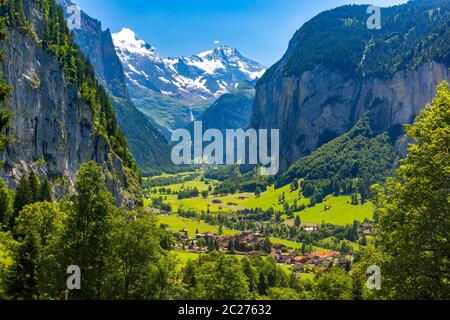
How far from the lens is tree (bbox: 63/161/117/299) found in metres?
32.3

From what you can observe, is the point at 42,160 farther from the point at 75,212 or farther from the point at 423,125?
the point at 423,125

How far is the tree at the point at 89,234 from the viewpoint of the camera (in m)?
32.3

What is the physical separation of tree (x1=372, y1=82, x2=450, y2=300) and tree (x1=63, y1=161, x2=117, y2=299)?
763 inches

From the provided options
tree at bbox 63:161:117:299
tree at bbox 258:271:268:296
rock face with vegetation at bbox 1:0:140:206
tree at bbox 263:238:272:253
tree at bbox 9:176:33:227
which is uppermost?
rock face with vegetation at bbox 1:0:140:206

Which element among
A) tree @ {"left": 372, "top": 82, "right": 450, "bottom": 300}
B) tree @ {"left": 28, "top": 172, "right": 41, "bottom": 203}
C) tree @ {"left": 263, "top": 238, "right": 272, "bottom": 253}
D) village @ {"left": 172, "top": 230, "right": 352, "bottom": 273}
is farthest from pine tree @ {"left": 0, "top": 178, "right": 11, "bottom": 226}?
tree @ {"left": 263, "top": 238, "right": 272, "bottom": 253}

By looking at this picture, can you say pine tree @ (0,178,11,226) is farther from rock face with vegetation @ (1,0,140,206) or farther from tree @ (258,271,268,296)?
tree @ (258,271,268,296)

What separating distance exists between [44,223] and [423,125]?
37.6 m

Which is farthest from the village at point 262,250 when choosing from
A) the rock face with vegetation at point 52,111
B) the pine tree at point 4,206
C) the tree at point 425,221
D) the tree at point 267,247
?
the tree at point 425,221

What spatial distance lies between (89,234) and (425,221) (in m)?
22.4

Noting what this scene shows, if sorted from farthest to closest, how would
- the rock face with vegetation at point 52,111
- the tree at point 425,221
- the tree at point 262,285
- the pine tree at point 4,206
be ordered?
the rock face with vegetation at point 52,111 < the tree at point 262,285 < the pine tree at point 4,206 < the tree at point 425,221

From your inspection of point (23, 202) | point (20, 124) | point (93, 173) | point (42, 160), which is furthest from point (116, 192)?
point (93, 173)

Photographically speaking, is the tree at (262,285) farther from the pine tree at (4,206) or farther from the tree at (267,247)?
the tree at (267,247)

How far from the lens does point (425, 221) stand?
1088 inches

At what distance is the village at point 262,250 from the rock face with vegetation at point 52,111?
27984 mm
